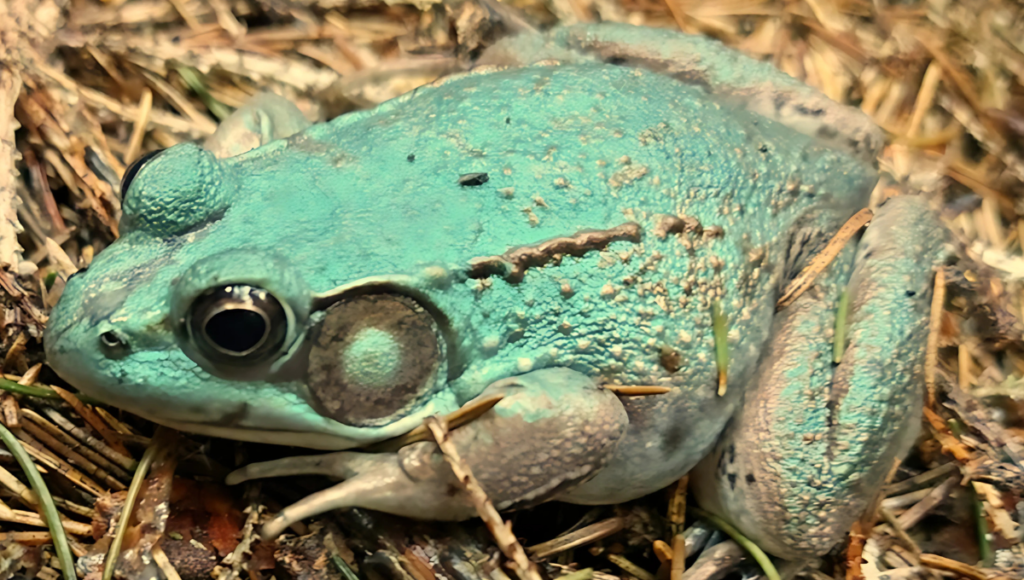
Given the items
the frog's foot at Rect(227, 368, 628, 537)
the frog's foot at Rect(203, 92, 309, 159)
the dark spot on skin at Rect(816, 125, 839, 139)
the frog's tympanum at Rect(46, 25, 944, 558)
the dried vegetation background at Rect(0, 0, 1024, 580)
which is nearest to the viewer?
the frog's tympanum at Rect(46, 25, 944, 558)

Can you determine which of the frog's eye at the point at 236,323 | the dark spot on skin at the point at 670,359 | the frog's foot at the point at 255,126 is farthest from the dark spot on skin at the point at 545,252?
the frog's foot at the point at 255,126

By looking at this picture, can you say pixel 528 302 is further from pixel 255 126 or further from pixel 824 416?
pixel 255 126

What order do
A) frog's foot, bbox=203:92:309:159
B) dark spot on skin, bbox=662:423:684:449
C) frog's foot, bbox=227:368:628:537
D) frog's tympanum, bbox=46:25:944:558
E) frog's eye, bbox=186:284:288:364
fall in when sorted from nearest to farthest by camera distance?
frog's eye, bbox=186:284:288:364 < frog's tympanum, bbox=46:25:944:558 < frog's foot, bbox=227:368:628:537 < dark spot on skin, bbox=662:423:684:449 < frog's foot, bbox=203:92:309:159

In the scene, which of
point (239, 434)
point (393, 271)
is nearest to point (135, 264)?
point (239, 434)

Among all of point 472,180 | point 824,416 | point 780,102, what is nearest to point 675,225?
point 472,180

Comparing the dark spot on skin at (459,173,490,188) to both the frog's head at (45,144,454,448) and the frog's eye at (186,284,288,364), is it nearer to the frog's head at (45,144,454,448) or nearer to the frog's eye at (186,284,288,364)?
the frog's head at (45,144,454,448)

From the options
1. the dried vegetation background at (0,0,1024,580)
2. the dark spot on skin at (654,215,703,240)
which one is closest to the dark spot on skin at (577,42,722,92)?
the dried vegetation background at (0,0,1024,580)
